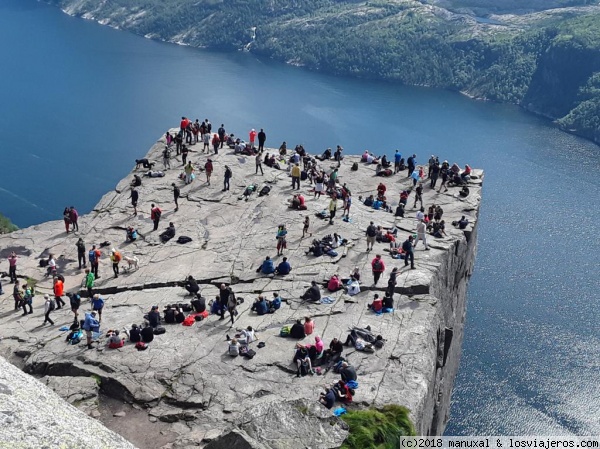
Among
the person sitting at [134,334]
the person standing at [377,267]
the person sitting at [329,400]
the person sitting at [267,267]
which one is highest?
the person standing at [377,267]

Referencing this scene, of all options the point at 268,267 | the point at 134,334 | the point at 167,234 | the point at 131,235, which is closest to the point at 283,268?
the point at 268,267

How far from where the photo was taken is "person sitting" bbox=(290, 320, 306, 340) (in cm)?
3616

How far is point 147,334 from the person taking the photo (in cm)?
3481

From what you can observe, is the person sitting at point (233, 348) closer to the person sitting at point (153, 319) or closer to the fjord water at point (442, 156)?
the person sitting at point (153, 319)

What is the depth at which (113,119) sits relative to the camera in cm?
14150

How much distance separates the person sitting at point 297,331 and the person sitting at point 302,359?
193cm

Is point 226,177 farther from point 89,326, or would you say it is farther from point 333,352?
point 333,352

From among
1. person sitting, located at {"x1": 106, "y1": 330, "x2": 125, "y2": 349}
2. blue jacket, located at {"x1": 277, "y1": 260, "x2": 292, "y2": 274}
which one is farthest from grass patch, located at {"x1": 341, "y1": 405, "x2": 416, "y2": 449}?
blue jacket, located at {"x1": 277, "y1": 260, "x2": 292, "y2": 274}

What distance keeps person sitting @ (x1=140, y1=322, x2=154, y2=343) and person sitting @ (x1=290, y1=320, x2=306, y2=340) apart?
274 inches

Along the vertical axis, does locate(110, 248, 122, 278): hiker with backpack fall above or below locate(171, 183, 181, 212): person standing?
below

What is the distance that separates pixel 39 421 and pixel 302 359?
17356 millimetres

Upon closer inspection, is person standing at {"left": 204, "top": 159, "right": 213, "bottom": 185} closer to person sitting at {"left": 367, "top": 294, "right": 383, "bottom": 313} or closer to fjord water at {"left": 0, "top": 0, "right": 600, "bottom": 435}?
person sitting at {"left": 367, "top": 294, "right": 383, "bottom": 313}

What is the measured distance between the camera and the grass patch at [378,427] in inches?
1095

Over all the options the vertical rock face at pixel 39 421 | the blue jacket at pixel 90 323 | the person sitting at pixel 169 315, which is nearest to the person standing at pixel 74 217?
the person sitting at pixel 169 315
